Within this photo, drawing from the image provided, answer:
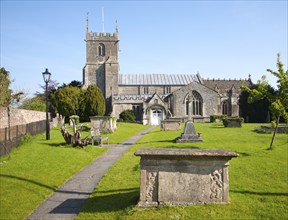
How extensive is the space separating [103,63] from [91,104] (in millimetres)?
16507

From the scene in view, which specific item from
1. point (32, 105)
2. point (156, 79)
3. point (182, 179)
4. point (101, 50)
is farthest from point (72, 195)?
point (156, 79)

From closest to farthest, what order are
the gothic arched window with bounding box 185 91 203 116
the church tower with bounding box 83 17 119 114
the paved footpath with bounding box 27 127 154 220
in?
1. the paved footpath with bounding box 27 127 154 220
2. the gothic arched window with bounding box 185 91 203 116
3. the church tower with bounding box 83 17 119 114

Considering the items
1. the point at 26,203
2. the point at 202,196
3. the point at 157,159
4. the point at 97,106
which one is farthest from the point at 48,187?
the point at 97,106

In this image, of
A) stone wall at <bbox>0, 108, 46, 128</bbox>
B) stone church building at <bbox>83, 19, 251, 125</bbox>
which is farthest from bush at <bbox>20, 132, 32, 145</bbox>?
stone church building at <bbox>83, 19, 251, 125</bbox>

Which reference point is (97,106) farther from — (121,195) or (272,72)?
(121,195)

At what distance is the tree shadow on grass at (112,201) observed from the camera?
7.15 meters

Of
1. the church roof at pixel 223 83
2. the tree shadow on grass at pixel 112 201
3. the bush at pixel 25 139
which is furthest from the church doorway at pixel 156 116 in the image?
the tree shadow on grass at pixel 112 201

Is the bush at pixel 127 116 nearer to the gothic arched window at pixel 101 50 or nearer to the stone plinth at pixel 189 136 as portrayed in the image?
the gothic arched window at pixel 101 50

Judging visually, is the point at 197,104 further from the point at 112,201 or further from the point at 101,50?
the point at 112,201

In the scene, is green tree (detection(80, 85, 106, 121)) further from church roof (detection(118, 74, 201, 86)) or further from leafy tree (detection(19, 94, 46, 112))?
church roof (detection(118, 74, 201, 86))

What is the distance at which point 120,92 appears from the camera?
2400 inches

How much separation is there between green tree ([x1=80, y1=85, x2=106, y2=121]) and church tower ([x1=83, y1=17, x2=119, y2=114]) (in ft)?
34.3

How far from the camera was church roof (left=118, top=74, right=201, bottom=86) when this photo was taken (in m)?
62.7

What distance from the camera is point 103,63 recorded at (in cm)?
6053
